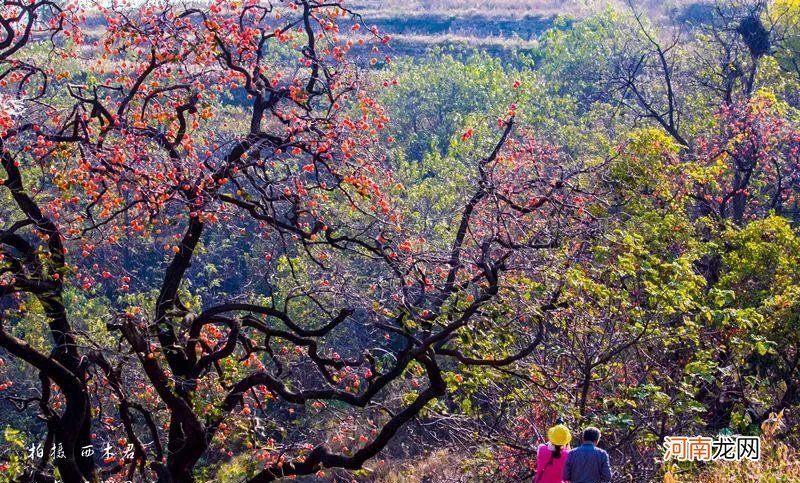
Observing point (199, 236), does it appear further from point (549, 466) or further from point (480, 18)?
point (480, 18)

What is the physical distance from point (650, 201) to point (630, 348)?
3280mm

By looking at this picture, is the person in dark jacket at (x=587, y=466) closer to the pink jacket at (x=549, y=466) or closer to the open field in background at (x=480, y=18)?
the pink jacket at (x=549, y=466)

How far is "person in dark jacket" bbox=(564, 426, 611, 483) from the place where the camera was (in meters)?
7.35

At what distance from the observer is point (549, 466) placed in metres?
7.63

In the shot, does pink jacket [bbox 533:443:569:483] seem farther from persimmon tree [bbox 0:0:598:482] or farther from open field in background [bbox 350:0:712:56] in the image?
open field in background [bbox 350:0:712:56]

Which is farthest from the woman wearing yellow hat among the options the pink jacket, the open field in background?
the open field in background

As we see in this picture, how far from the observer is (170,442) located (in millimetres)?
9859

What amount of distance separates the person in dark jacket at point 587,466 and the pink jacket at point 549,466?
118 mm

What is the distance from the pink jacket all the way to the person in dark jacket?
12cm

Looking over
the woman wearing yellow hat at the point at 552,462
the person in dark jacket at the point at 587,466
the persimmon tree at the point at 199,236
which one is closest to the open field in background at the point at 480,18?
the persimmon tree at the point at 199,236

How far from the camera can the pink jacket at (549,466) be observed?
299 inches

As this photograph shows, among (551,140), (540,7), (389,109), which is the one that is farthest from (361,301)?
(540,7)

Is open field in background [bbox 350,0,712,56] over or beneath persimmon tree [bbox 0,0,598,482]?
over

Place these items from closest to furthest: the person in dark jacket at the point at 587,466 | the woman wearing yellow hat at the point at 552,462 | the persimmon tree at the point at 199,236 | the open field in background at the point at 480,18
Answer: the person in dark jacket at the point at 587,466
the woman wearing yellow hat at the point at 552,462
the persimmon tree at the point at 199,236
the open field in background at the point at 480,18
